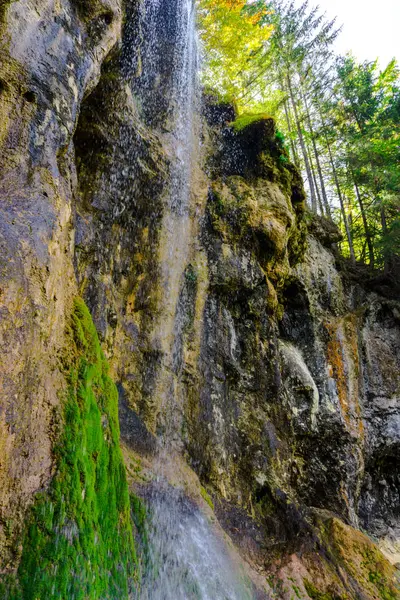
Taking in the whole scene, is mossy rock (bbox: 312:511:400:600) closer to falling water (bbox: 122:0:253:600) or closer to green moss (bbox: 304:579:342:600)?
green moss (bbox: 304:579:342:600)

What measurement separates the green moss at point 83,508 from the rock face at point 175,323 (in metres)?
0.03

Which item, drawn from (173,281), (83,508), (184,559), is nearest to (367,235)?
(173,281)

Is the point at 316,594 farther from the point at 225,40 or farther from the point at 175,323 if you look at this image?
the point at 225,40

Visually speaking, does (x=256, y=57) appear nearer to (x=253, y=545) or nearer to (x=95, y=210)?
(x=95, y=210)

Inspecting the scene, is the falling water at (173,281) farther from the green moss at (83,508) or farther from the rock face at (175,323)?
the green moss at (83,508)

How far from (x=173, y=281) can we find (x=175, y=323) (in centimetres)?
92

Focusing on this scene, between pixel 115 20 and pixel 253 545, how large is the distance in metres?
9.02

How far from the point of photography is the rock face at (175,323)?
3.38m

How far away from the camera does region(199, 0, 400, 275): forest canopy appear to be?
43.4 ft

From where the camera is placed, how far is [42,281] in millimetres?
3562

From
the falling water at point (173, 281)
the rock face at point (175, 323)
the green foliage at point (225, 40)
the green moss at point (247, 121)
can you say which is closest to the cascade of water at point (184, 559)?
the falling water at point (173, 281)

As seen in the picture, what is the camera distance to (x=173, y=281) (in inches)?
318

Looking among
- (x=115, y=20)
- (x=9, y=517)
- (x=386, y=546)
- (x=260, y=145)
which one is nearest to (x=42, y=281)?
(x=9, y=517)

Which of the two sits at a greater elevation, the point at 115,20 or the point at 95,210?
the point at 115,20
